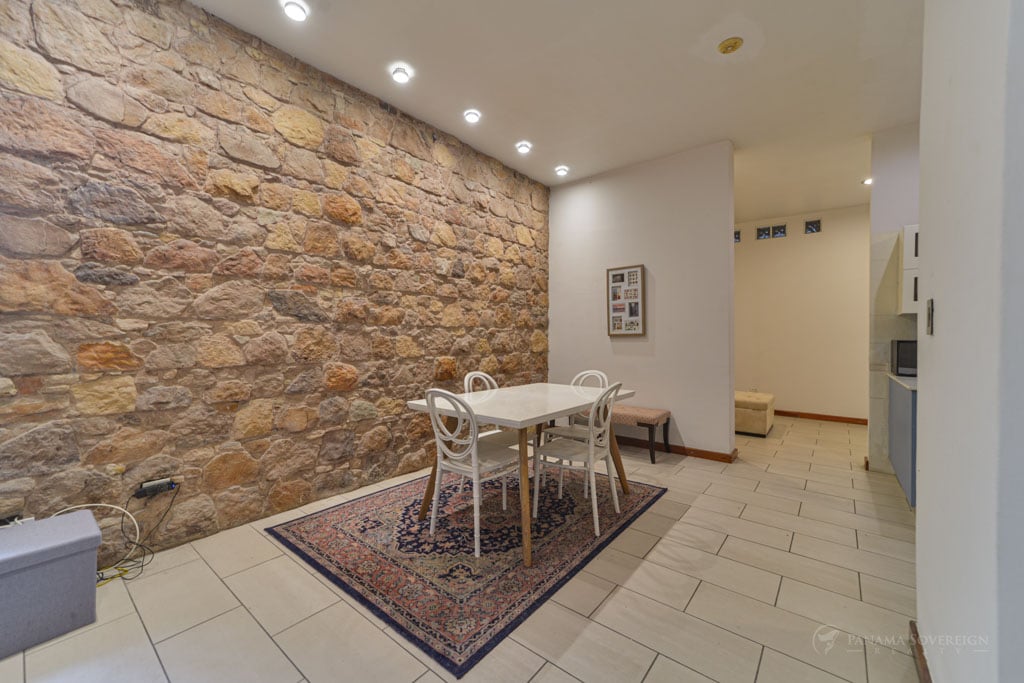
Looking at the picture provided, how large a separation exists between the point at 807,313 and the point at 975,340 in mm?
5848

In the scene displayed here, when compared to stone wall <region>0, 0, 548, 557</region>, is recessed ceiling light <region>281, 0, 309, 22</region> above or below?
above

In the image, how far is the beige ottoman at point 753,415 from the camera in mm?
4691

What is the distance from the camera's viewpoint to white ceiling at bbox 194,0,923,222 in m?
2.25

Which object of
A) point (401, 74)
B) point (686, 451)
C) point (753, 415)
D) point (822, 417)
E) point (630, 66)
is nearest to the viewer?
point (630, 66)

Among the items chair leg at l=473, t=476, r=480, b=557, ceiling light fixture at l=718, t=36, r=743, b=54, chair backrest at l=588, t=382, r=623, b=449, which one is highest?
ceiling light fixture at l=718, t=36, r=743, b=54

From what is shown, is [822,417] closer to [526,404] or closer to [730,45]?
[730,45]

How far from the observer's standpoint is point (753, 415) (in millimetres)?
4742

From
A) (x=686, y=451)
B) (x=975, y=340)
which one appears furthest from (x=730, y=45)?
(x=686, y=451)

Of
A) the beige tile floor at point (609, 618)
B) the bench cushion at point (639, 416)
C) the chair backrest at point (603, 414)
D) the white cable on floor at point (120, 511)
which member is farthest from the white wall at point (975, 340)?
the white cable on floor at point (120, 511)

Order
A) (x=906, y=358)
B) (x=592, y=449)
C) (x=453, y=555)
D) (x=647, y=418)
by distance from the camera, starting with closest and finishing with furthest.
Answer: (x=453, y=555) → (x=592, y=449) → (x=906, y=358) → (x=647, y=418)

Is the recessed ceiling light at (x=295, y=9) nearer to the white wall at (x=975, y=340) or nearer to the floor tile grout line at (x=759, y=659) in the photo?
the white wall at (x=975, y=340)

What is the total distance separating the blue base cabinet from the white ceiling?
2088 mm

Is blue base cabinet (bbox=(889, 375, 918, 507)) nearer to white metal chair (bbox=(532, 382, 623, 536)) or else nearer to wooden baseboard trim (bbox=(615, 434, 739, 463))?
wooden baseboard trim (bbox=(615, 434, 739, 463))

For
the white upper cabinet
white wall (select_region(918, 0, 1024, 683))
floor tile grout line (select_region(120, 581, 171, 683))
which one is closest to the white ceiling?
the white upper cabinet
